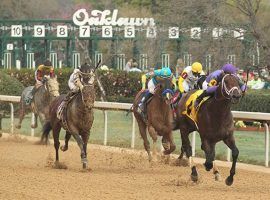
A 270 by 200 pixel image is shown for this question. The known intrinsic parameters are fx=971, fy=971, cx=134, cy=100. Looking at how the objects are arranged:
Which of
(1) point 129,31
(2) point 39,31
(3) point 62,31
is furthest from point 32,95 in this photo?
(2) point 39,31

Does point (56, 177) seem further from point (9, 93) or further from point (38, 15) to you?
point (38, 15)

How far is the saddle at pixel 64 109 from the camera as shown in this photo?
15094 millimetres

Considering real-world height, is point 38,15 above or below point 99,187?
above

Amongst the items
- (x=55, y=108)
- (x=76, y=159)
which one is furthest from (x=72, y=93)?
(x=76, y=159)

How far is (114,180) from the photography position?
12898mm

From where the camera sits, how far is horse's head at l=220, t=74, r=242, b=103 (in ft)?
38.0

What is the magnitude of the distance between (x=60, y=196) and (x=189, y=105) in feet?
9.65

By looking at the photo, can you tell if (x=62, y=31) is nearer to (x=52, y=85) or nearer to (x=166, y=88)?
(x=52, y=85)

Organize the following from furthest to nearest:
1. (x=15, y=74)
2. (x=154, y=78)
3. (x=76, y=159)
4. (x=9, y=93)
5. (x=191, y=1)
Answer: (x=15, y=74), (x=9, y=93), (x=191, y=1), (x=76, y=159), (x=154, y=78)

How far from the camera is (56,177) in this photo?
13.2 metres

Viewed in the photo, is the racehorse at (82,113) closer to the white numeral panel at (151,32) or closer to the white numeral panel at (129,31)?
the white numeral panel at (151,32)

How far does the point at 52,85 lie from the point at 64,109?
4815 mm

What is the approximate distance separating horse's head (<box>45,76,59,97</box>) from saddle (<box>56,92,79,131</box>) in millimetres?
4600

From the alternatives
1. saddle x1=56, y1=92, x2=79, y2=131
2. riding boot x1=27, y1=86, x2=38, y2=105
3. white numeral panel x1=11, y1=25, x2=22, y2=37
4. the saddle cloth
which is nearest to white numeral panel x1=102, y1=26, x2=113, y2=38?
white numeral panel x1=11, y1=25, x2=22, y2=37
